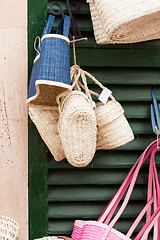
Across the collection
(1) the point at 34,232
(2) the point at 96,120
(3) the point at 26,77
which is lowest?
(1) the point at 34,232

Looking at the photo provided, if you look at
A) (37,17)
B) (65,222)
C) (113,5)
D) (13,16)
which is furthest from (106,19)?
(65,222)

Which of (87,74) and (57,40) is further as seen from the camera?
(87,74)

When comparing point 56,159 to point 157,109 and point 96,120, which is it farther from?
point 157,109

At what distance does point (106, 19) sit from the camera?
132 cm

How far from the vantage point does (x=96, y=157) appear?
5.23ft

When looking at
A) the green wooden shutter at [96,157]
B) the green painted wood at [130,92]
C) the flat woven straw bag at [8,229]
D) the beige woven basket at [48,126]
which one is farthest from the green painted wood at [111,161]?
the flat woven straw bag at [8,229]

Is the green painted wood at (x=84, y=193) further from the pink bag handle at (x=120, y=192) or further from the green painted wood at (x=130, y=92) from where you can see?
the green painted wood at (x=130, y=92)

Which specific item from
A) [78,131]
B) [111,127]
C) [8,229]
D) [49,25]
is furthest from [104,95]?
[8,229]

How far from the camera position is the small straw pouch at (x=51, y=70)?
129 centimetres

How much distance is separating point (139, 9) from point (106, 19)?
128 millimetres

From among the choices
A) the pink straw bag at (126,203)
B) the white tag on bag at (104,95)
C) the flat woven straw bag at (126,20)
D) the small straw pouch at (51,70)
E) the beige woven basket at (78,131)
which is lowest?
the pink straw bag at (126,203)

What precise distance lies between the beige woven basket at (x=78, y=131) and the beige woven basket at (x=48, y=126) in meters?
0.11

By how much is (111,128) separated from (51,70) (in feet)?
1.14

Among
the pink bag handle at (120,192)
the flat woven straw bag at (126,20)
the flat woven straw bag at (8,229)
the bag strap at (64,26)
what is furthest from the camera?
the pink bag handle at (120,192)
